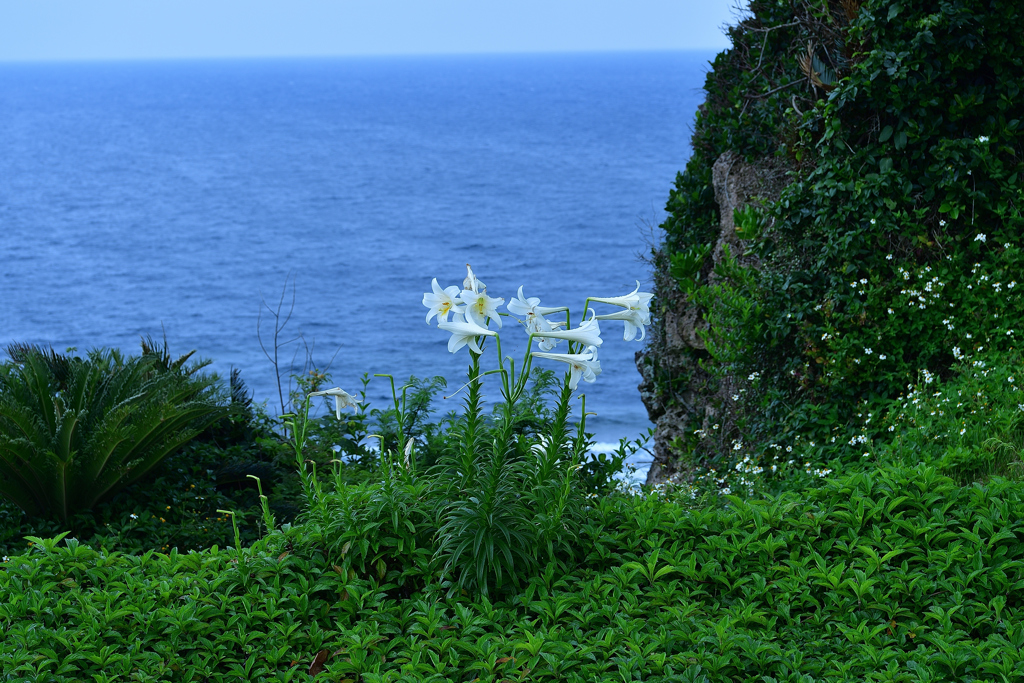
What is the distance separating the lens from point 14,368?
20.6ft

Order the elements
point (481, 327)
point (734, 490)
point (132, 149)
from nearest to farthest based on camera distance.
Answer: point (481, 327)
point (734, 490)
point (132, 149)

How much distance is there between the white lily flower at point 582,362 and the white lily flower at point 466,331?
0.74 feet

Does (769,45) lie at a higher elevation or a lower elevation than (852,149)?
higher

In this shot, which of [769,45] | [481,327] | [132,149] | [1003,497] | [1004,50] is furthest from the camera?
[132,149]

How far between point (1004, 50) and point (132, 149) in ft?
301

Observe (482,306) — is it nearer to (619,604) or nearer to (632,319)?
(632,319)

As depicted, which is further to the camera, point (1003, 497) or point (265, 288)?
point (265, 288)

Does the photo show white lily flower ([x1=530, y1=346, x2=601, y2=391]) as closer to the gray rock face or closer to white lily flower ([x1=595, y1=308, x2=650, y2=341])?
white lily flower ([x1=595, y1=308, x2=650, y2=341])

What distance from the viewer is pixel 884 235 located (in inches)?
239

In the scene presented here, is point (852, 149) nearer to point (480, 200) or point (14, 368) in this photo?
point (14, 368)

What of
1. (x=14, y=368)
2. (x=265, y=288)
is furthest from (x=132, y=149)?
(x=14, y=368)

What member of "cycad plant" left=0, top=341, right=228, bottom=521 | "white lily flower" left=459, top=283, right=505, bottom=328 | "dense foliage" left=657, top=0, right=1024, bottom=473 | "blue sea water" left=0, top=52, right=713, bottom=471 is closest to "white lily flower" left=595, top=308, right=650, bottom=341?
"white lily flower" left=459, top=283, right=505, bottom=328

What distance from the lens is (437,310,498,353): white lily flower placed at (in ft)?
9.94

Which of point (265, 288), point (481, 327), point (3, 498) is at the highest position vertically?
point (481, 327)
